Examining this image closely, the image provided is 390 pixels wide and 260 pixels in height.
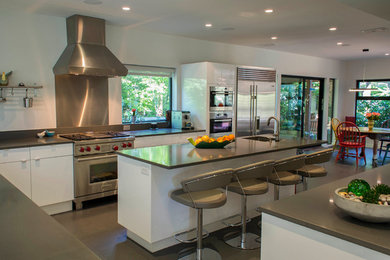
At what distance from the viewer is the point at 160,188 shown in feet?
10.0

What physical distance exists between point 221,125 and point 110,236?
3.27 metres

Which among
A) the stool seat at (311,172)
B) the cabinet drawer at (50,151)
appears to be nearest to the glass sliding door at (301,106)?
the stool seat at (311,172)

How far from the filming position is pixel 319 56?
9078 mm

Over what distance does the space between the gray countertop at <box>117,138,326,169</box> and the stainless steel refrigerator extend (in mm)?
2538

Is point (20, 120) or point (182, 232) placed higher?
point (20, 120)

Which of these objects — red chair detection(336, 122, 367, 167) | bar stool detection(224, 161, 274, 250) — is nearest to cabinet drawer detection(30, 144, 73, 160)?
bar stool detection(224, 161, 274, 250)

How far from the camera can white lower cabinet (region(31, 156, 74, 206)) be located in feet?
12.9

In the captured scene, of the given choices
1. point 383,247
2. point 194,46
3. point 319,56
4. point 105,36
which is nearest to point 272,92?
point 194,46

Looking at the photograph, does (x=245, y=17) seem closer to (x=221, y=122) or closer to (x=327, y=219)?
(x=221, y=122)

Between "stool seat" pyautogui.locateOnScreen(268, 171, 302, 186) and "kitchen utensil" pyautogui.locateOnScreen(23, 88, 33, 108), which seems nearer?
"stool seat" pyautogui.locateOnScreen(268, 171, 302, 186)

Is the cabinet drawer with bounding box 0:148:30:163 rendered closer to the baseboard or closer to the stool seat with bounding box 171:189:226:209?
the baseboard

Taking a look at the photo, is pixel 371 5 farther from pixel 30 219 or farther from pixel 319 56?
pixel 319 56

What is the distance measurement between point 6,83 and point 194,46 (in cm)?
346

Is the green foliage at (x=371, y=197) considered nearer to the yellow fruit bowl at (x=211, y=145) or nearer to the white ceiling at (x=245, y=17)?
the white ceiling at (x=245, y=17)
